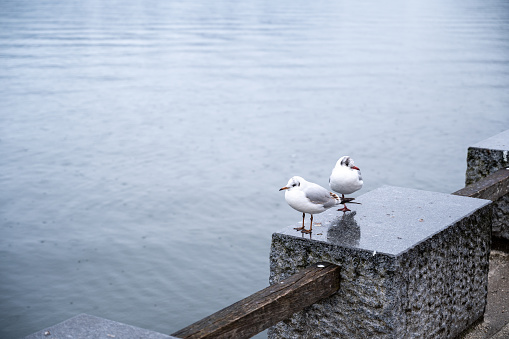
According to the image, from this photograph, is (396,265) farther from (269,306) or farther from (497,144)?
(497,144)

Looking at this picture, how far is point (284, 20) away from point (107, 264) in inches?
2496

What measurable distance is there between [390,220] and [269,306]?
1.33 m

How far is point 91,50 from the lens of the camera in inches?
1832

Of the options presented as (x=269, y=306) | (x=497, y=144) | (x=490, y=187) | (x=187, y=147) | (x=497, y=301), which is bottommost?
(x=187, y=147)

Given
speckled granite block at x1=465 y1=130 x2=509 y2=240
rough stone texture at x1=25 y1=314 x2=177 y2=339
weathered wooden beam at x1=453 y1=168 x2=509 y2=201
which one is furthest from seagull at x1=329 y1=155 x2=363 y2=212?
rough stone texture at x1=25 y1=314 x2=177 y2=339

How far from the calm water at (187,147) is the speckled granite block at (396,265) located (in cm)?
764

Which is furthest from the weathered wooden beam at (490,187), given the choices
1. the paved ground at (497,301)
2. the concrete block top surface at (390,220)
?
the paved ground at (497,301)

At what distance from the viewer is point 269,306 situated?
3865 mm

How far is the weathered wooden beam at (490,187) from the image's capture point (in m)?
5.85

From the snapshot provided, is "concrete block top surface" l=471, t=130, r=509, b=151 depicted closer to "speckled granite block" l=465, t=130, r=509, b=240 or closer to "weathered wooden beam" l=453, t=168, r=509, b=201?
"speckled granite block" l=465, t=130, r=509, b=240

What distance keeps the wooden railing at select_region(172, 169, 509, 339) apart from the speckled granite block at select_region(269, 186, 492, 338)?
6.6 inches

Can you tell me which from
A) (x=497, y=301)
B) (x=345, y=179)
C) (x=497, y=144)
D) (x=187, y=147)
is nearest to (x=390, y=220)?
(x=345, y=179)

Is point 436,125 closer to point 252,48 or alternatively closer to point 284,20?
point 252,48

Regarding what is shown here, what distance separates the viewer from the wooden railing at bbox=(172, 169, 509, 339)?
3531mm
